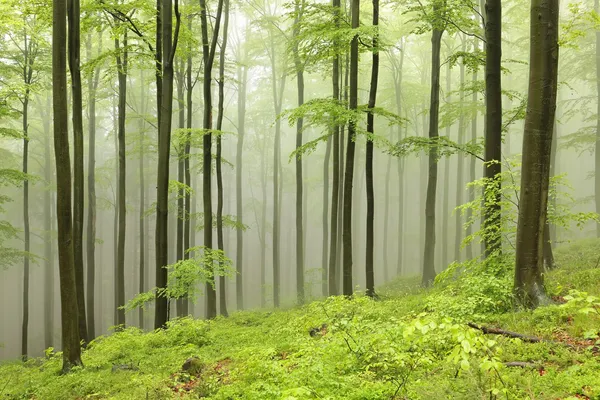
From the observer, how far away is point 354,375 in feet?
14.6

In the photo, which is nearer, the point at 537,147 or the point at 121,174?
the point at 537,147

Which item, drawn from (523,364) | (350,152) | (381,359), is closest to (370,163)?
(350,152)

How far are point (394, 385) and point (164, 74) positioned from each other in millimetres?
9158

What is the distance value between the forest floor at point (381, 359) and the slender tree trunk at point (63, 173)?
3.92 feet

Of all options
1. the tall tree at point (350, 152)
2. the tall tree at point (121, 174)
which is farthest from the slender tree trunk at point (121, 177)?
the tall tree at point (350, 152)

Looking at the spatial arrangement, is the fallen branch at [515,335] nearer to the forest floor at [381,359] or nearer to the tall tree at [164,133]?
the forest floor at [381,359]

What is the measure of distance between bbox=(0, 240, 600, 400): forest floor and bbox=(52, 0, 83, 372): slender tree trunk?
3.92 ft

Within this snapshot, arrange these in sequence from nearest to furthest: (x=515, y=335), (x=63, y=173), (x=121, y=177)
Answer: (x=515, y=335) < (x=63, y=173) < (x=121, y=177)

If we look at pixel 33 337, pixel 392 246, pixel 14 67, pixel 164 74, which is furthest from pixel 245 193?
pixel 164 74

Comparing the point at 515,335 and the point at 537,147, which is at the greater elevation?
the point at 537,147

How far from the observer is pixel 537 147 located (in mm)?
6039

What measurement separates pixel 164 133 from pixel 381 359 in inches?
327

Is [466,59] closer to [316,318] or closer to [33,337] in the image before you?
[316,318]

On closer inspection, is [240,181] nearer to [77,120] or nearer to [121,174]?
[121,174]
